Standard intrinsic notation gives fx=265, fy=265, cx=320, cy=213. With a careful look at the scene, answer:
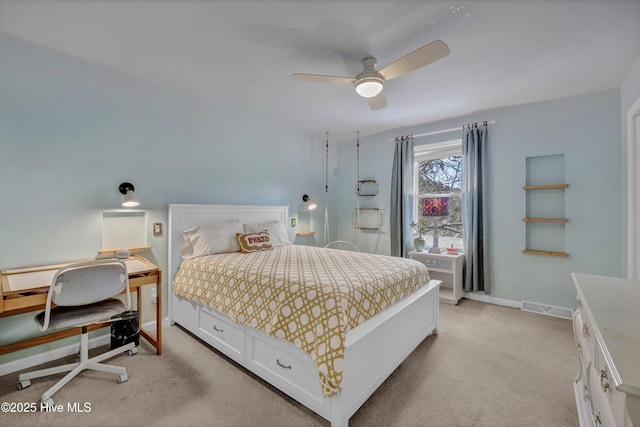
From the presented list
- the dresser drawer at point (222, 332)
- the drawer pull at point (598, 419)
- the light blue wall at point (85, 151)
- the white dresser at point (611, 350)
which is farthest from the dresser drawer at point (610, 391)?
the light blue wall at point (85, 151)

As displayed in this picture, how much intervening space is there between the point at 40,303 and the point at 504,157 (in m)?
4.76

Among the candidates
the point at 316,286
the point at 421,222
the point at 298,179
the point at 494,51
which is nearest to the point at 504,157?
the point at 421,222

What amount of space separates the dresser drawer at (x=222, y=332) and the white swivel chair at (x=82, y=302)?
0.63m

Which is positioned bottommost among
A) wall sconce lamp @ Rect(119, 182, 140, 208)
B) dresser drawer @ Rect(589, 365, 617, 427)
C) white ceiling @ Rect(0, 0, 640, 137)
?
dresser drawer @ Rect(589, 365, 617, 427)

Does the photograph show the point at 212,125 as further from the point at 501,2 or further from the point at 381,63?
the point at 501,2

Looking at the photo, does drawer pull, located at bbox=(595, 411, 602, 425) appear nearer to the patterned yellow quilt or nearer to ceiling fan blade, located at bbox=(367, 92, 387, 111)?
the patterned yellow quilt

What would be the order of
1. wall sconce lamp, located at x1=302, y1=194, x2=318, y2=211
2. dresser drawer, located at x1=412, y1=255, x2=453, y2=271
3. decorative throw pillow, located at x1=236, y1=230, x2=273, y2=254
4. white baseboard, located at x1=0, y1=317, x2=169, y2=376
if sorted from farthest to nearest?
wall sconce lamp, located at x1=302, y1=194, x2=318, y2=211 → dresser drawer, located at x1=412, y1=255, x2=453, y2=271 → decorative throw pillow, located at x1=236, y1=230, x2=273, y2=254 → white baseboard, located at x1=0, y1=317, x2=169, y2=376

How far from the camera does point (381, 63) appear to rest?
237cm

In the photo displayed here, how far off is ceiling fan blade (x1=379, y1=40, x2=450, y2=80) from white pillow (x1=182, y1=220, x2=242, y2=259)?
2.25 meters

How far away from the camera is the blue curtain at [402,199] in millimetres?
4215

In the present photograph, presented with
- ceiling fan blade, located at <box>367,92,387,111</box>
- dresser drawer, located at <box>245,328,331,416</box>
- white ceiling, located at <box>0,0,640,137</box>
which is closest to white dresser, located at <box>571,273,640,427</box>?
dresser drawer, located at <box>245,328,331,416</box>

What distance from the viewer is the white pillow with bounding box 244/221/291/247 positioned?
3.38 m

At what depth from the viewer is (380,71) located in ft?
7.06

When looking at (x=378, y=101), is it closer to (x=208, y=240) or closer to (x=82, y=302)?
(x=208, y=240)
